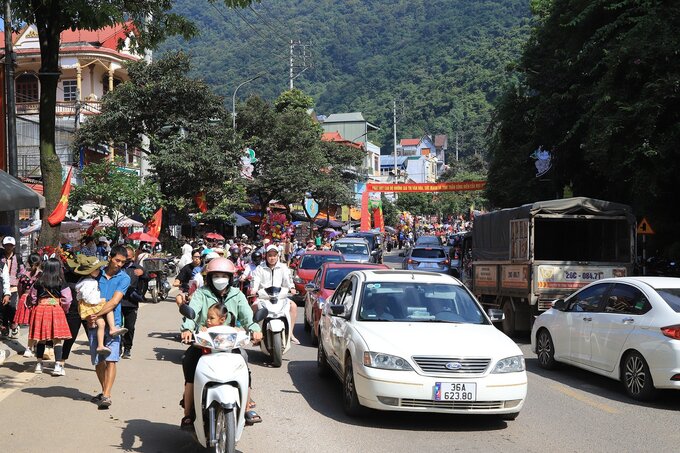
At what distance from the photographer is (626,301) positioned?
1034cm

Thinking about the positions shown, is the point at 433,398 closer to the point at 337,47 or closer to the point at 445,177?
the point at 445,177

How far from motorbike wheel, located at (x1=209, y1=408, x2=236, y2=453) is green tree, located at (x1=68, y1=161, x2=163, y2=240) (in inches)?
897

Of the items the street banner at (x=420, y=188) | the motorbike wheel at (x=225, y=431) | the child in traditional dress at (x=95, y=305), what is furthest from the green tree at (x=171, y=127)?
the street banner at (x=420, y=188)

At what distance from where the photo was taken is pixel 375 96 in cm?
13962

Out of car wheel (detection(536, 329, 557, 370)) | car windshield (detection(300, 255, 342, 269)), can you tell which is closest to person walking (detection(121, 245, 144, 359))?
car wheel (detection(536, 329, 557, 370))

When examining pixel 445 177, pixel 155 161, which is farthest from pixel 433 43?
pixel 155 161

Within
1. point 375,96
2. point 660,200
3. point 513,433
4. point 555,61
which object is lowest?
point 513,433

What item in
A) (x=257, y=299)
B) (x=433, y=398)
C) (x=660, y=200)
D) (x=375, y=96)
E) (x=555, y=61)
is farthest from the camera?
(x=375, y=96)

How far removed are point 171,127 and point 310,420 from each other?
89.8 feet

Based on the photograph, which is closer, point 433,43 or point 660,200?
point 660,200

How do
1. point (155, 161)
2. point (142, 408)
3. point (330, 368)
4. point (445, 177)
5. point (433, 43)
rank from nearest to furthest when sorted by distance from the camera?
1. point (142, 408)
2. point (330, 368)
3. point (155, 161)
4. point (445, 177)
5. point (433, 43)

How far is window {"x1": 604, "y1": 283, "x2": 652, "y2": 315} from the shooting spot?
9938mm

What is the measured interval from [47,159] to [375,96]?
422ft

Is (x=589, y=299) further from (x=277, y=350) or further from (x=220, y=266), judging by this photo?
(x=220, y=266)
